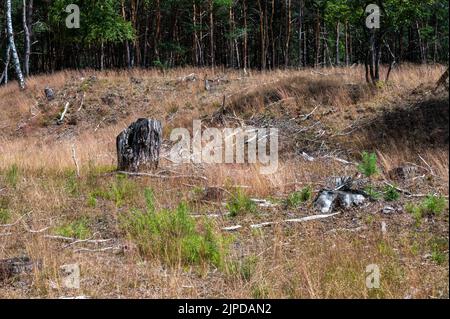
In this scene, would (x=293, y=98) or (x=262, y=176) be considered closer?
(x=262, y=176)

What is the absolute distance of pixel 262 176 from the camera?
26.1 feet

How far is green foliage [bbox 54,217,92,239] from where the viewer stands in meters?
5.65

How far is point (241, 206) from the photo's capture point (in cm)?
646

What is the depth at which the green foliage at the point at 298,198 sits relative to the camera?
655cm

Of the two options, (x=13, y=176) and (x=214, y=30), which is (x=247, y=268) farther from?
(x=214, y=30)

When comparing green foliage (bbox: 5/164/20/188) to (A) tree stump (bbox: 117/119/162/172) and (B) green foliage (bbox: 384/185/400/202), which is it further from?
(B) green foliage (bbox: 384/185/400/202)

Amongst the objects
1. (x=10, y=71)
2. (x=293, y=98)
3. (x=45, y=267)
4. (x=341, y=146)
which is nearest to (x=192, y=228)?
(x=45, y=267)

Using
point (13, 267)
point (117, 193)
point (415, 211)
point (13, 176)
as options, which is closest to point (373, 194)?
point (415, 211)

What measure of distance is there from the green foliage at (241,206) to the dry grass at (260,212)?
270 millimetres

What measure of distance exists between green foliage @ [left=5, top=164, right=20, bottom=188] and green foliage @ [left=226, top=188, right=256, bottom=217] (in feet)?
12.8

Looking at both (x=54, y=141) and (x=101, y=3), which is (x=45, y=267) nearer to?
(x=54, y=141)

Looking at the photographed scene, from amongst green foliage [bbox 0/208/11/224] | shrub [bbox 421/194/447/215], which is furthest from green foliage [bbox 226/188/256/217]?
green foliage [bbox 0/208/11/224]

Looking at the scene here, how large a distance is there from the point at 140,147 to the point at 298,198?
3.73 m
